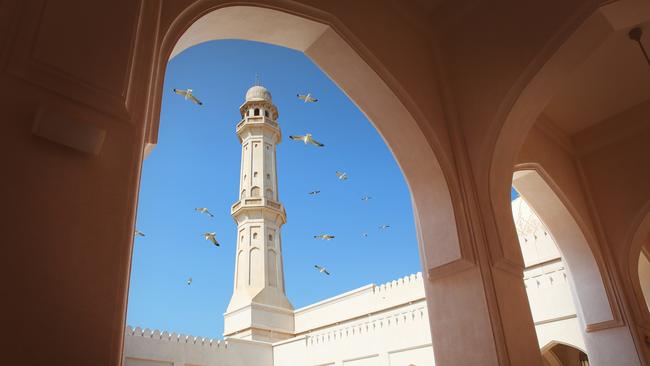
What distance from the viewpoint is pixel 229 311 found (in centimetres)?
1456

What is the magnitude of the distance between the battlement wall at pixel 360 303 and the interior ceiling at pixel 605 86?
28.3 feet

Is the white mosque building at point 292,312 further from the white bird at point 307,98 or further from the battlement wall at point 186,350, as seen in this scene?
the white bird at point 307,98

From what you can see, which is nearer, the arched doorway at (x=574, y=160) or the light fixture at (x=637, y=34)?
the arched doorway at (x=574, y=160)

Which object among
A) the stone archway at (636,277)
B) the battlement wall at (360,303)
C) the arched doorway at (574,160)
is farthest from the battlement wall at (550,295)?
the battlement wall at (360,303)

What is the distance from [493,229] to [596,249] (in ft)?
7.24

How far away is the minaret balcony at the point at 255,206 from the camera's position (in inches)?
599

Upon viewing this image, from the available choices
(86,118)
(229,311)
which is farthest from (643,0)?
(229,311)

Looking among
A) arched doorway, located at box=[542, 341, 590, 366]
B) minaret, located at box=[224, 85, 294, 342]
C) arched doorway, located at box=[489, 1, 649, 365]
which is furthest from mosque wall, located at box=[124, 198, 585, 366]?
arched doorway, located at box=[489, 1, 649, 365]

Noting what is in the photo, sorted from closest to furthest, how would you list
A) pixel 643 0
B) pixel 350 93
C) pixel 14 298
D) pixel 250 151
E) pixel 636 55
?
pixel 14 298, pixel 643 0, pixel 350 93, pixel 636 55, pixel 250 151

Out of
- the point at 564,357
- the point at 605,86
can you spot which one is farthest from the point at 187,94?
the point at 564,357

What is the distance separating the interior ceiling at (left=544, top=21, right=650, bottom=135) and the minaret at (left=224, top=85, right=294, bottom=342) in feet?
35.2

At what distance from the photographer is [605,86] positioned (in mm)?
4477

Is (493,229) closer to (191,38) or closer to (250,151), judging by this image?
(191,38)

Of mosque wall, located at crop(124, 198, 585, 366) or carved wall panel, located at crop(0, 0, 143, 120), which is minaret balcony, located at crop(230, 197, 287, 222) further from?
carved wall panel, located at crop(0, 0, 143, 120)
